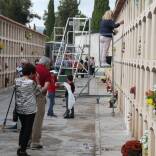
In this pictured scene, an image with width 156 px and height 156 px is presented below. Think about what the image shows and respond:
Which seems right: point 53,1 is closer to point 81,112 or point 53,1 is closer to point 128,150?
point 81,112

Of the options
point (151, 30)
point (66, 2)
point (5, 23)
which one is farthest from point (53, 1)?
point (151, 30)

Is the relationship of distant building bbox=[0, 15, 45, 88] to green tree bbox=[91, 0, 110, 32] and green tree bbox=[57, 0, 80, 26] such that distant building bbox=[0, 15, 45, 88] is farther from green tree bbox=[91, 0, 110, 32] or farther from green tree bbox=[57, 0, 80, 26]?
green tree bbox=[57, 0, 80, 26]

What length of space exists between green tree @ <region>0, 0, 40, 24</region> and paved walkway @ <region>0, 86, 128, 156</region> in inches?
904

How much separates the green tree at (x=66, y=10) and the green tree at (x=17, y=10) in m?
21.5

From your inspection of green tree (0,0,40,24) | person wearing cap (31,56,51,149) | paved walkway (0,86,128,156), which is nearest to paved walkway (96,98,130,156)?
paved walkway (0,86,128,156)

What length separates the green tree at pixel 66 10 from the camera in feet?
205

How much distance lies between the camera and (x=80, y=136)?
10.8 meters

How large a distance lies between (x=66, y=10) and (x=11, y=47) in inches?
1540

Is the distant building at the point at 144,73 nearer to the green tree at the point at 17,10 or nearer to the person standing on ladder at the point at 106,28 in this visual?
the person standing on ladder at the point at 106,28

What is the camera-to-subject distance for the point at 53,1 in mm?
72062

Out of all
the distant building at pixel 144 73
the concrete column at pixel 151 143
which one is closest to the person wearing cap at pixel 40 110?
the distant building at pixel 144 73

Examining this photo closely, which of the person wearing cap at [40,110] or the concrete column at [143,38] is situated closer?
the concrete column at [143,38]

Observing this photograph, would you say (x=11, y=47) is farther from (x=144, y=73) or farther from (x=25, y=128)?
(x=144, y=73)

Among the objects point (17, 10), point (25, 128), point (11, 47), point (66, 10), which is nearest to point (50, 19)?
point (66, 10)
